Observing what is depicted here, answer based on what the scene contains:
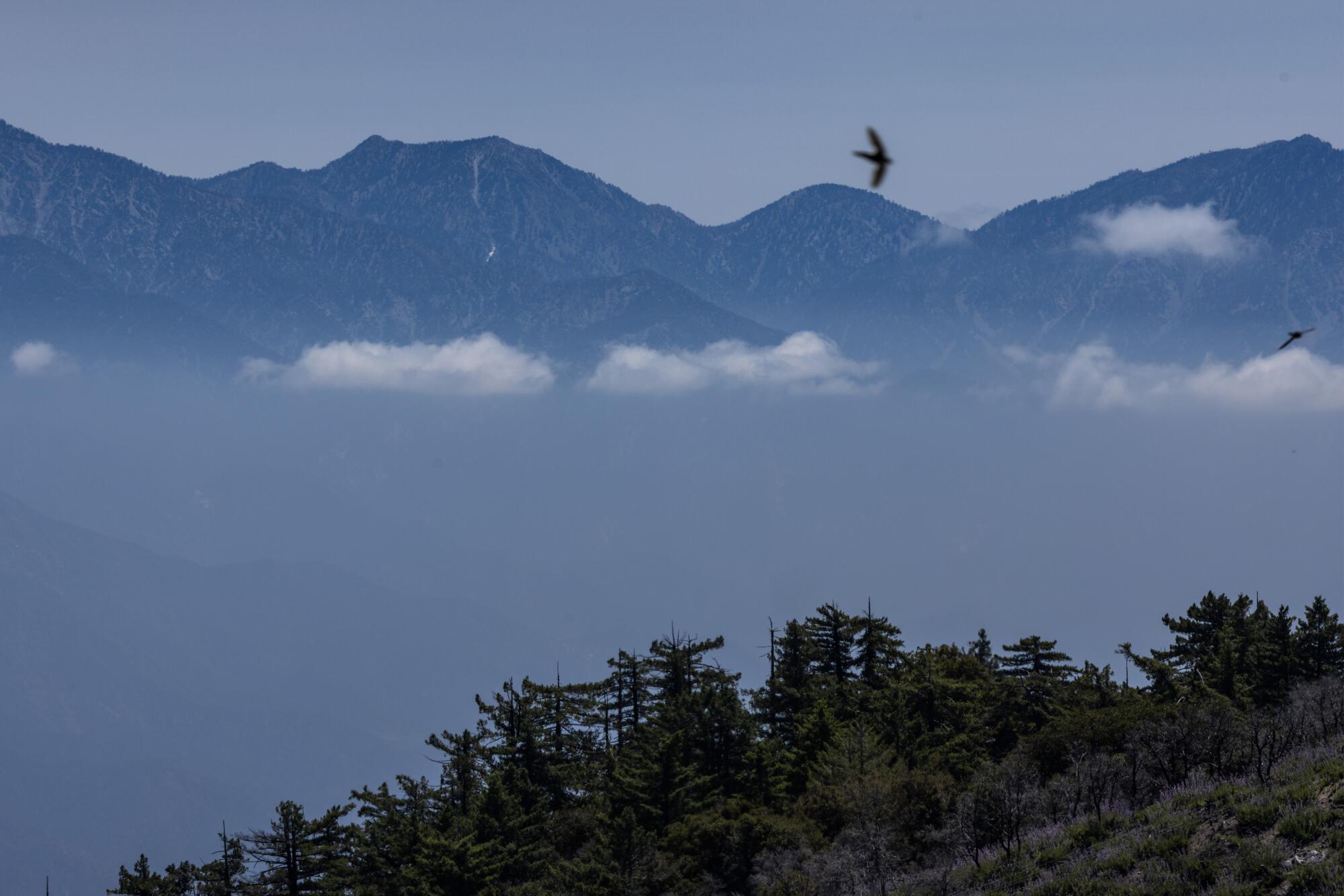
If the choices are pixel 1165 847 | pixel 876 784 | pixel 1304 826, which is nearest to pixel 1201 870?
pixel 1165 847

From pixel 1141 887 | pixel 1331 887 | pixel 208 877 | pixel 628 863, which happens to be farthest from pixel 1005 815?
pixel 208 877

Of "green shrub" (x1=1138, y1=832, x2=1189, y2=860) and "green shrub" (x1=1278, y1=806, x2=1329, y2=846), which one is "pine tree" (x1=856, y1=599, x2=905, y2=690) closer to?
"green shrub" (x1=1138, y1=832, x2=1189, y2=860)

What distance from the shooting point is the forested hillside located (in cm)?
3991

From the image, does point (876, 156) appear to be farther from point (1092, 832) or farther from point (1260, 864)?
point (1092, 832)

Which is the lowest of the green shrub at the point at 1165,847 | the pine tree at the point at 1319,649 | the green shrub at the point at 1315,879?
the green shrub at the point at 1315,879

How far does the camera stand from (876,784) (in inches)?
2227

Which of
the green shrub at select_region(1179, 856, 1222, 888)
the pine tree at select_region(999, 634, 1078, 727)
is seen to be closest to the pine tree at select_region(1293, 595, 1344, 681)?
the pine tree at select_region(999, 634, 1078, 727)

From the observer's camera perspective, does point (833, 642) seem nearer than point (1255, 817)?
No

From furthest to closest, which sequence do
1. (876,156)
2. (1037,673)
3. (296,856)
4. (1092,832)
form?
(1037,673), (296,856), (1092,832), (876,156)

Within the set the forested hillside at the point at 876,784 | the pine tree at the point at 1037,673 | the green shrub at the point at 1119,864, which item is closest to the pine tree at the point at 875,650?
the forested hillside at the point at 876,784

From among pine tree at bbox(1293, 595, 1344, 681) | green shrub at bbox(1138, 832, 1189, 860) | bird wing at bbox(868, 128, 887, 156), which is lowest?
green shrub at bbox(1138, 832, 1189, 860)

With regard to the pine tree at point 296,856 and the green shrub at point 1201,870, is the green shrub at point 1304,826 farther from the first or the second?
the pine tree at point 296,856

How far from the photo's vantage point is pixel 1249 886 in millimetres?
32406

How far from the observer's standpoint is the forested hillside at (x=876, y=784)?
131ft
